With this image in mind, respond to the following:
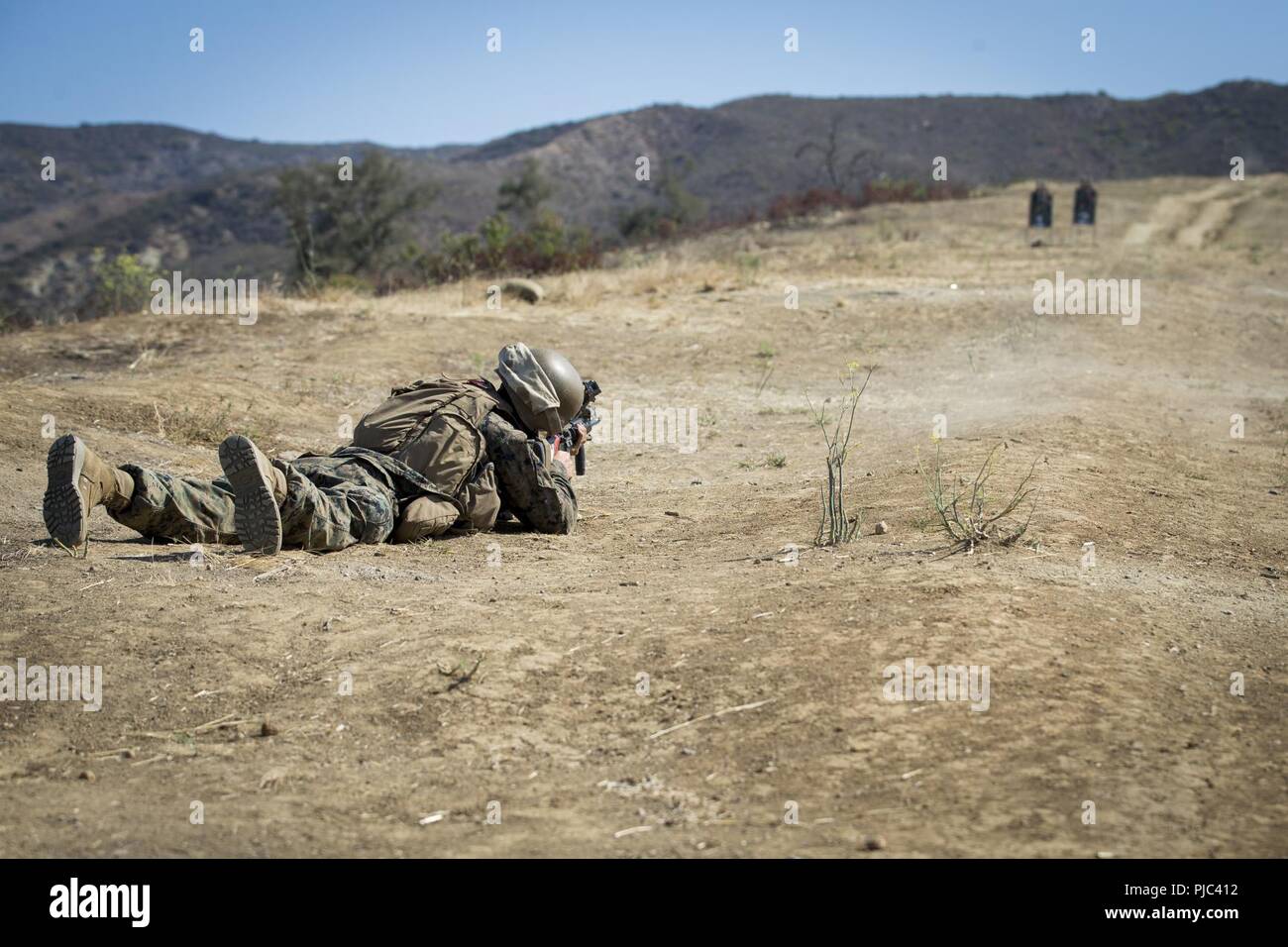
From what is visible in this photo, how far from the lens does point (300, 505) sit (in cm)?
542

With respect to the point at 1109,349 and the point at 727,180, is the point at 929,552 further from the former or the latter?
the point at 727,180

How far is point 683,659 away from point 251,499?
2.11 metres

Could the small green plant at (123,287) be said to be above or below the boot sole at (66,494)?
above

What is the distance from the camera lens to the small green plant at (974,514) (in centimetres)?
546

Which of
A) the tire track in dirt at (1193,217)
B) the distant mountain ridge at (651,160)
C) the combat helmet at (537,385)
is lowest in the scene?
the combat helmet at (537,385)

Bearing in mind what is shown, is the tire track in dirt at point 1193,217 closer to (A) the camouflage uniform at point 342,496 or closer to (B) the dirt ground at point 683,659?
(B) the dirt ground at point 683,659

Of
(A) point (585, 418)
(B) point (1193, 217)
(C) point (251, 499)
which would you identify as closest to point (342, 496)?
(C) point (251, 499)

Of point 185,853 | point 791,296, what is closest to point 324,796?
point 185,853

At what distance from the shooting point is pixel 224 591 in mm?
5004

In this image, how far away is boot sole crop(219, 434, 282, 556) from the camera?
16.6 ft

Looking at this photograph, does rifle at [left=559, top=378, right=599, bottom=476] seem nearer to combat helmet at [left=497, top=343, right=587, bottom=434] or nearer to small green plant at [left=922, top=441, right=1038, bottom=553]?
combat helmet at [left=497, top=343, right=587, bottom=434]

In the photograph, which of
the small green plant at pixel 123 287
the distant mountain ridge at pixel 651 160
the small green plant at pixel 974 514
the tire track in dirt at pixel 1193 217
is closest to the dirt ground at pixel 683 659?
the small green plant at pixel 974 514

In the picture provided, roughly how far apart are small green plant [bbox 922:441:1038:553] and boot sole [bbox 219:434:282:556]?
299 cm

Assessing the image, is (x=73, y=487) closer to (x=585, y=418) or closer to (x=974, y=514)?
(x=585, y=418)
